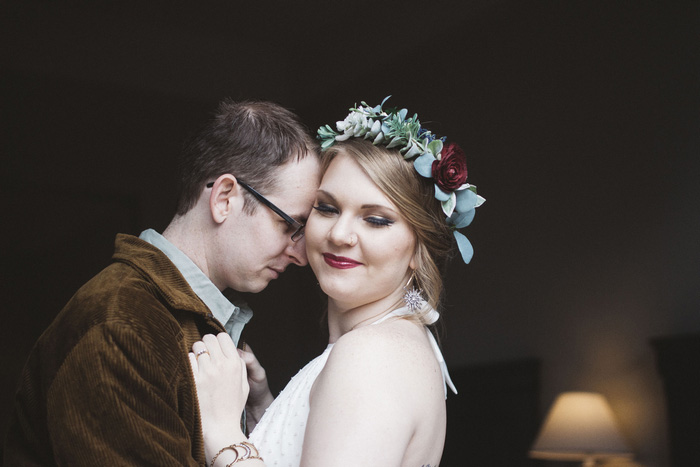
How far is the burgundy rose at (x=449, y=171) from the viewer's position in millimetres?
2006

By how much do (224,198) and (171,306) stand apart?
38cm

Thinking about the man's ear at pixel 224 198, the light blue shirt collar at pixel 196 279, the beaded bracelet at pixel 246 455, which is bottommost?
the beaded bracelet at pixel 246 455

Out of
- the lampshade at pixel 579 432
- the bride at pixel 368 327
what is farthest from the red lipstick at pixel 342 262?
the lampshade at pixel 579 432

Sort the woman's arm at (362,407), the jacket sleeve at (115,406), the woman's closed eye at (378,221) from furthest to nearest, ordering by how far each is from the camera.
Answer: the woman's closed eye at (378,221) < the woman's arm at (362,407) < the jacket sleeve at (115,406)

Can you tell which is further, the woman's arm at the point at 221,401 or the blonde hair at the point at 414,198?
the blonde hair at the point at 414,198

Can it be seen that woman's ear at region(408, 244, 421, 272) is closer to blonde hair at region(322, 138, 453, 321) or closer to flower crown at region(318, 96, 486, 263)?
blonde hair at region(322, 138, 453, 321)

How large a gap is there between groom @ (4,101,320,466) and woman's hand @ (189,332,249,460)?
0.04 m

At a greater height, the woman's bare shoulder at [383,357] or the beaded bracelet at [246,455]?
the woman's bare shoulder at [383,357]

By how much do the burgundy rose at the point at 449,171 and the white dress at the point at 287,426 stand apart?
546mm

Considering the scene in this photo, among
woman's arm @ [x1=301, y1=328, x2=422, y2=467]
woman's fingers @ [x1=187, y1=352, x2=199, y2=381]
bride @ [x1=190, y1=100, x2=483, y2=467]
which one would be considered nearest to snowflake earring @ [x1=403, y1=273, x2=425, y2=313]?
bride @ [x1=190, y1=100, x2=483, y2=467]

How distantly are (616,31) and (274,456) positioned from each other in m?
2.54

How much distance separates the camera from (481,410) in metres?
3.70

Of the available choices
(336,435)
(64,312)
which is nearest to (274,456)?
(336,435)

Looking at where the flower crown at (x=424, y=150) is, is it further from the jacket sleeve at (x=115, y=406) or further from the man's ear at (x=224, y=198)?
the jacket sleeve at (x=115, y=406)
